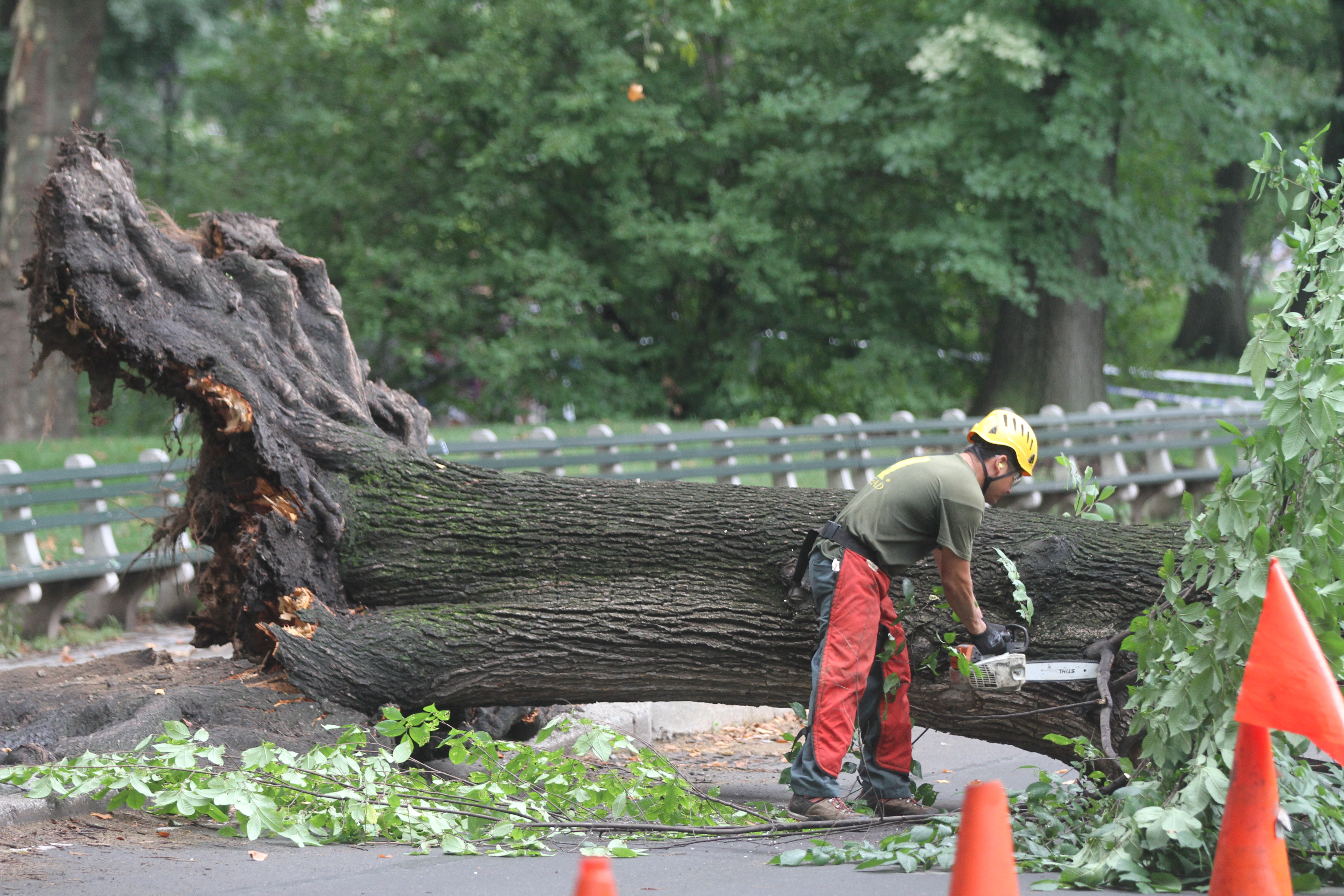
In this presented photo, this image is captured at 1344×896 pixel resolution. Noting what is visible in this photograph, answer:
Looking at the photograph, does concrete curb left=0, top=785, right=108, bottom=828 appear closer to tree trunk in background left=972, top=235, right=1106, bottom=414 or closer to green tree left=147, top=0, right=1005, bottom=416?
green tree left=147, top=0, right=1005, bottom=416

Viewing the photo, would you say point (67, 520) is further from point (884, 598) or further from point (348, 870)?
point (884, 598)

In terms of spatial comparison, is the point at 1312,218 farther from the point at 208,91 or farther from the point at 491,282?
the point at 208,91

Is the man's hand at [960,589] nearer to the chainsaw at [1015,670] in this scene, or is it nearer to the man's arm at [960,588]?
the man's arm at [960,588]

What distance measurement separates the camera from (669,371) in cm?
1923

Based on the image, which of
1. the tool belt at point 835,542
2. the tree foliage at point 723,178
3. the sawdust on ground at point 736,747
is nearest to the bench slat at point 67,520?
the sawdust on ground at point 736,747

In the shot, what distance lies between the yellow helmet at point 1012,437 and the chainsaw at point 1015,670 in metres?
0.71

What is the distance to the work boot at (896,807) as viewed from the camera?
5293 mm

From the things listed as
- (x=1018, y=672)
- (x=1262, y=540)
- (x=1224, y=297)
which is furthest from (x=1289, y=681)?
(x=1224, y=297)

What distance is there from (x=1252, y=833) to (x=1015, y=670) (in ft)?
5.55

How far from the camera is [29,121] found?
14555 mm

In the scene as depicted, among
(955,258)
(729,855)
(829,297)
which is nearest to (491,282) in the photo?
(829,297)

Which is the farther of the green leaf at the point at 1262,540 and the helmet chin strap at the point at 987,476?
the helmet chin strap at the point at 987,476

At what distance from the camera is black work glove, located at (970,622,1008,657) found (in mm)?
5164

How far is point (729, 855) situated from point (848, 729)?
75 centimetres
